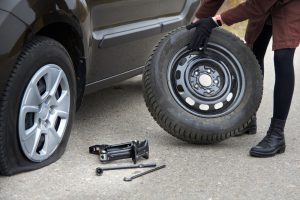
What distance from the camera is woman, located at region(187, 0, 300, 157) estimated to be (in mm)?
4141

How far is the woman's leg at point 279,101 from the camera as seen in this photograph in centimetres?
420

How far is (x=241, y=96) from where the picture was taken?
4.46 meters

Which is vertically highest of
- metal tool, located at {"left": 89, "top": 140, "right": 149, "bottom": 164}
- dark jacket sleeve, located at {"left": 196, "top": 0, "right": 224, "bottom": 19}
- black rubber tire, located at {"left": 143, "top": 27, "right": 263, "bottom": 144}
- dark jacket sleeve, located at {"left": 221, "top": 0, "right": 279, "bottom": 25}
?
dark jacket sleeve, located at {"left": 221, "top": 0, "right": 279, "bottom": 25}

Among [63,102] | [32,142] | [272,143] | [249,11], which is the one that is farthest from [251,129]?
[32,142]

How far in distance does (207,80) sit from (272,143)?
65 centimetres

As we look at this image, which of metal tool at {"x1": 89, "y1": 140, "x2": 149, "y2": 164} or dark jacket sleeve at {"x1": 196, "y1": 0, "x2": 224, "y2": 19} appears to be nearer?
metal tool at {"x1": 89, "y1": 140, "x2": 149, "y2": 164}

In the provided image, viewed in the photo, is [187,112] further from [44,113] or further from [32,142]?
[32,142]

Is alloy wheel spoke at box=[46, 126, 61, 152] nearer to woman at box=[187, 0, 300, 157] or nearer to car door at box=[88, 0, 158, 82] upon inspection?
car door at box=[88, 0, 158, 82]

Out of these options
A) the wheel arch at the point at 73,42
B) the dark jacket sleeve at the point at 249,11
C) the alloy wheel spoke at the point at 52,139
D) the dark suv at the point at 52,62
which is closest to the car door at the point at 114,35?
the dark suv at the point at 52,62

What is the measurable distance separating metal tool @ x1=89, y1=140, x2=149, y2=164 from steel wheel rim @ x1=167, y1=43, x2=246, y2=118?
0.50 metres

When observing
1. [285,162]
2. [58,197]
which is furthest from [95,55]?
[285,162]

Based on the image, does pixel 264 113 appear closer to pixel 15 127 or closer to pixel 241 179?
pixel 241 179

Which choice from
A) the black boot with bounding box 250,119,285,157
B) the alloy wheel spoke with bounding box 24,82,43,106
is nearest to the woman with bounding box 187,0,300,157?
the black boot with bounding box 250,119,285,157

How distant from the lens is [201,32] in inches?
173
